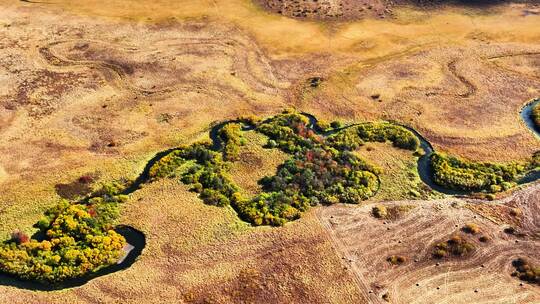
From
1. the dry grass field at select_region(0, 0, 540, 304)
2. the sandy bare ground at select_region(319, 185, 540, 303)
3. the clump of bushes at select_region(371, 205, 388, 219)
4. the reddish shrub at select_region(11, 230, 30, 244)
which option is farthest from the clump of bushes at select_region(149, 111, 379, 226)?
the reddish shrub at select_region(11, 230, 30, 244)

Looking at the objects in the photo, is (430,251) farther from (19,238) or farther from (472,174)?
(19,238)

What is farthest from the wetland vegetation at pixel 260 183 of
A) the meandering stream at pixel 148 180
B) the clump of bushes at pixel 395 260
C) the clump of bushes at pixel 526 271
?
the clump of bushes at pixel 526 271

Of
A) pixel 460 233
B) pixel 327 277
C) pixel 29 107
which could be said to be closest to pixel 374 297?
pixel 327 277

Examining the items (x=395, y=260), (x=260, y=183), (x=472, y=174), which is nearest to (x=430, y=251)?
(x=395, y=260)

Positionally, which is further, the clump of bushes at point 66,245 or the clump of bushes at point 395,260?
the clump of bushes at point 395,260

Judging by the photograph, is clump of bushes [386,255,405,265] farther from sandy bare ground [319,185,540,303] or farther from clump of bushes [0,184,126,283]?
clump of bushes [0,184,126,283]

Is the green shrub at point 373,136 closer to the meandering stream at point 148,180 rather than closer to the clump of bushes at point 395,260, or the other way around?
the meandering stream at point 148,180
